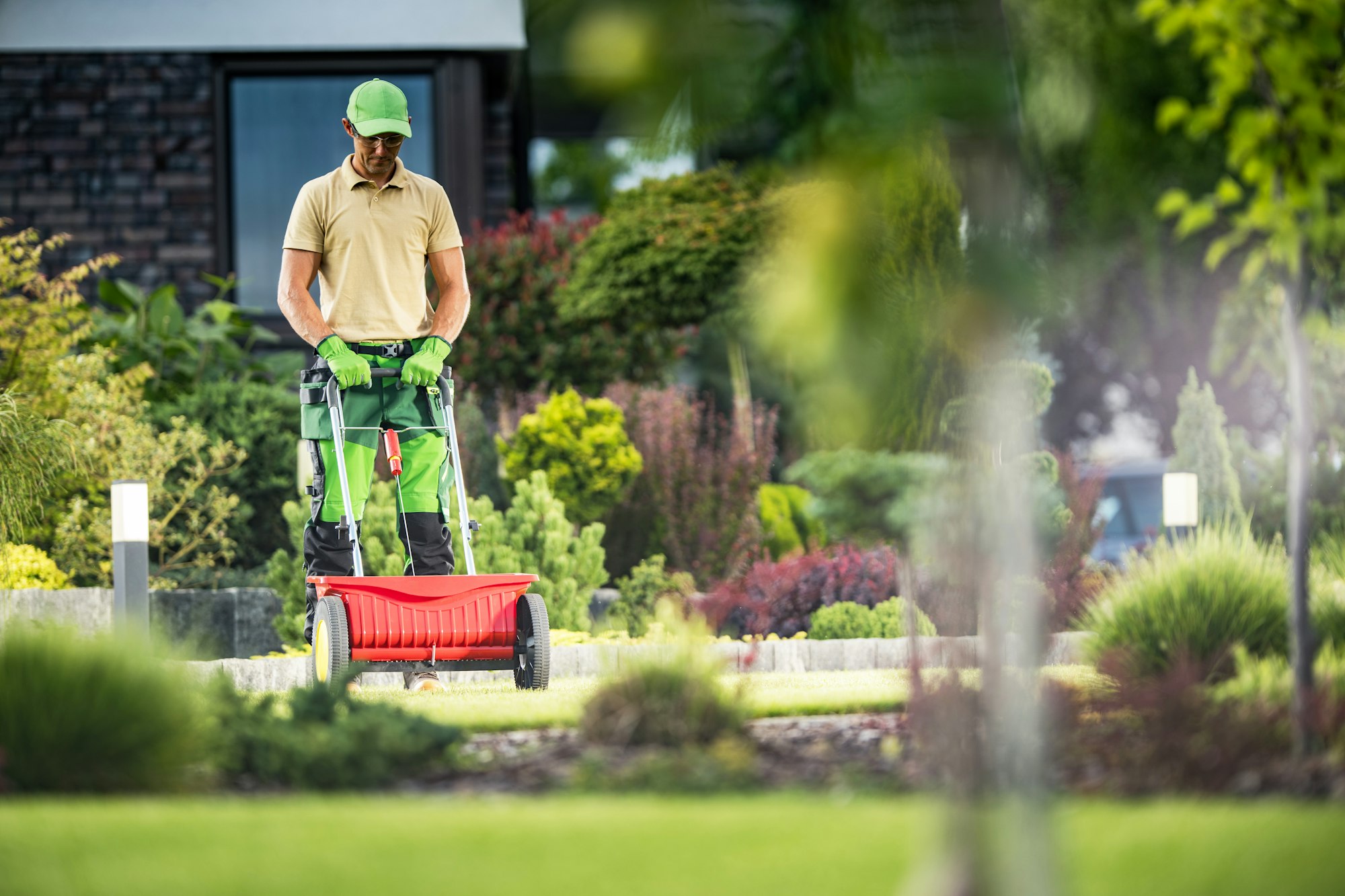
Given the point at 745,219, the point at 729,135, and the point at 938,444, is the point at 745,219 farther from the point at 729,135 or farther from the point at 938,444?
the point at 729,135

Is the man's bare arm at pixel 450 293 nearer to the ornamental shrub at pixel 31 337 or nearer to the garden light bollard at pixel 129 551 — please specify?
the garden light bollard at pixel 129 551

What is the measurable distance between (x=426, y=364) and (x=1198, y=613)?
8.51ft

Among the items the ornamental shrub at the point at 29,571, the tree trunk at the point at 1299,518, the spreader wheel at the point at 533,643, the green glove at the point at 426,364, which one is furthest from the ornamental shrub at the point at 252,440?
the tree trunk at the point at 1299,518

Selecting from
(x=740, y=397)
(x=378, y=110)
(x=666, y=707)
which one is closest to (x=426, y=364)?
(x=378, y=110)

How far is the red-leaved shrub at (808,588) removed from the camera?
26.2ft

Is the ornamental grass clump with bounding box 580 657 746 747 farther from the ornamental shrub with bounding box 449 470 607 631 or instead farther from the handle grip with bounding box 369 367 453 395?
the ornamental shrub with bounding box 449 470 607 631

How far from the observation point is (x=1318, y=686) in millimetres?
3428

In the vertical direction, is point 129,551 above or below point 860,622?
above

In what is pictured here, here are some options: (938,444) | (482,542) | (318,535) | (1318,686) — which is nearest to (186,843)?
(1318,686)

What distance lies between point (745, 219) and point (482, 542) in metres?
3.76

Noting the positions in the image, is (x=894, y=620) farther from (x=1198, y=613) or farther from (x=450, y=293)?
(x=1198, y=613)

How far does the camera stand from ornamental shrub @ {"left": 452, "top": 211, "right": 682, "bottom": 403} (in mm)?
10664

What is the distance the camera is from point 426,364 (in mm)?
5242

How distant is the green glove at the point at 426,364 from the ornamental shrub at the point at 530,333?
5.23 meters
